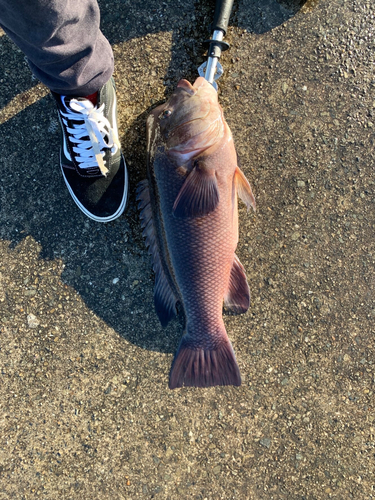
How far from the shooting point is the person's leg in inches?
61.9

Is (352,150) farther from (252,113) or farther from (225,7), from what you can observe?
(225,7)

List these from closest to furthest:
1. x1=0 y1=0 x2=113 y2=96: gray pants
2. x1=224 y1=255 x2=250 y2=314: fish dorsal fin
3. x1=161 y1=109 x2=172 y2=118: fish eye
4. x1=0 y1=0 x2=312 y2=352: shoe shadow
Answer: x1=0 y1=0 x2=113 y2=96: gray pants, x1=161 y1=109 x2=172 y2=118: fish eye, x1=224 y1=255 x2=250 y2=314: fish dorsal fin, x1=0 y1=0 x2=312 y2=352: shoe shadow

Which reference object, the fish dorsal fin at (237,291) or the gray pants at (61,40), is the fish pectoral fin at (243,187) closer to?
the fish dorsal fin at (237,291)

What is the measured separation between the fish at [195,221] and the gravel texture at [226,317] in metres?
0.29

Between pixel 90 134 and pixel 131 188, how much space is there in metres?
0.57

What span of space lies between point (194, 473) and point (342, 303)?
77.3 inches

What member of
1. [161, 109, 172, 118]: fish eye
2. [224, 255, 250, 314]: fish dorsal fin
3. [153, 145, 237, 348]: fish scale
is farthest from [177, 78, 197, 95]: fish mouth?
[224, 255, 250, 314]: fish dorsal fin

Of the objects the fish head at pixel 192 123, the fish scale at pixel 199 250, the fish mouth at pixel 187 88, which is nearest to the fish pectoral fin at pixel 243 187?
the fish scale at pixel 199 250

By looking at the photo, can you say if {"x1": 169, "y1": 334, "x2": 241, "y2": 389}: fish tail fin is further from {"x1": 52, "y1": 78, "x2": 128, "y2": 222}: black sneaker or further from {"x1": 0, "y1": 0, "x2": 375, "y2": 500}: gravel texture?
{"x1": 52, "y1": 78, "x2": 128, "y2": 222}: black sneaker

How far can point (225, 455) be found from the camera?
2734 mm

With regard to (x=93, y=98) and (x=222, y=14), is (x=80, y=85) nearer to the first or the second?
(x=93, y=98)

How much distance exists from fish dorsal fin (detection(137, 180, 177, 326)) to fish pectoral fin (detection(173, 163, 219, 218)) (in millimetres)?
348

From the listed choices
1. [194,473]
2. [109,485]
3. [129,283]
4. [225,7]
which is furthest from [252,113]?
[109,485]

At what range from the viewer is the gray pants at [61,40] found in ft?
5.02
